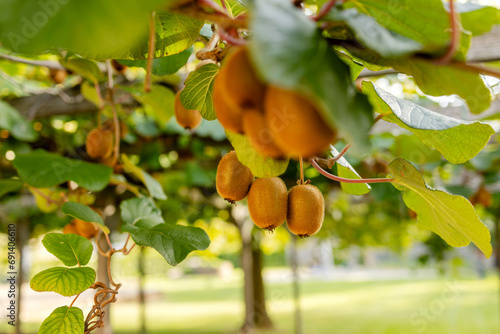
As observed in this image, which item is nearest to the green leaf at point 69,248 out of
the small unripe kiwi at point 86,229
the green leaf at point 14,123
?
the small unripe kiwi at point 86,229

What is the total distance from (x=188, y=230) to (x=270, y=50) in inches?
23.4

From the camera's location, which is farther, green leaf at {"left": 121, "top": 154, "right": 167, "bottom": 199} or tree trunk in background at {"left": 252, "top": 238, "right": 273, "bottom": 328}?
tree trunk in background at {"left": 252, "top": 238, "right": 273, "bottom": 328}

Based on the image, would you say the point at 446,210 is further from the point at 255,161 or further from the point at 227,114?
the point at 227,114

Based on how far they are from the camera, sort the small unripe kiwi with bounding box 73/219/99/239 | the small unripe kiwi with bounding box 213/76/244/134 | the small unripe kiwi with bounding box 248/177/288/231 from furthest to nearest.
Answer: the small unripe kiwi with bounding box 73/219/99/239, the small unripe kiwi with bounding box 248/177/288/231, the small unripe kiwi with bounding box 213/76/244/134

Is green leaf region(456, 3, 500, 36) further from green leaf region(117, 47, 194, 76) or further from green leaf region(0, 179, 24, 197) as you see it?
green leaf region(0, 179, 24, 197)

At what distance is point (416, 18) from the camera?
47cm

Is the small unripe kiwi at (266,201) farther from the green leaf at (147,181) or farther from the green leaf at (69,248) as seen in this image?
the green leaf at (147,181)

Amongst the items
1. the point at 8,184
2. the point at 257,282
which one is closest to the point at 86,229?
the point at 8,184

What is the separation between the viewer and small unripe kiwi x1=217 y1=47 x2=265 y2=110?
0.38m

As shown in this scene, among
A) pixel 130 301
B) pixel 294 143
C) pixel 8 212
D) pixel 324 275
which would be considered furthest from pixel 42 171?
pixel 324 275

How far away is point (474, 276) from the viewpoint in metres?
14.7

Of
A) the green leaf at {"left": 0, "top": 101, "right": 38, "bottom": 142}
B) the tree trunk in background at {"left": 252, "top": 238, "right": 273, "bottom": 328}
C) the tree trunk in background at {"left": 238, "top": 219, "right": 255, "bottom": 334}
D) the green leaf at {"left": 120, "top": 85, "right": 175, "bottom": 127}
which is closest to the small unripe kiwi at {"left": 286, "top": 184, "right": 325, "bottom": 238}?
the green leaf at {"left": 120, "top": 85, "right": 175, "bottom": 127}

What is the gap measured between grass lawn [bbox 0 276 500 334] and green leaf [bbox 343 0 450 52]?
549 centimetres

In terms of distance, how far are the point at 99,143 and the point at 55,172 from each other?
0.88 feet
